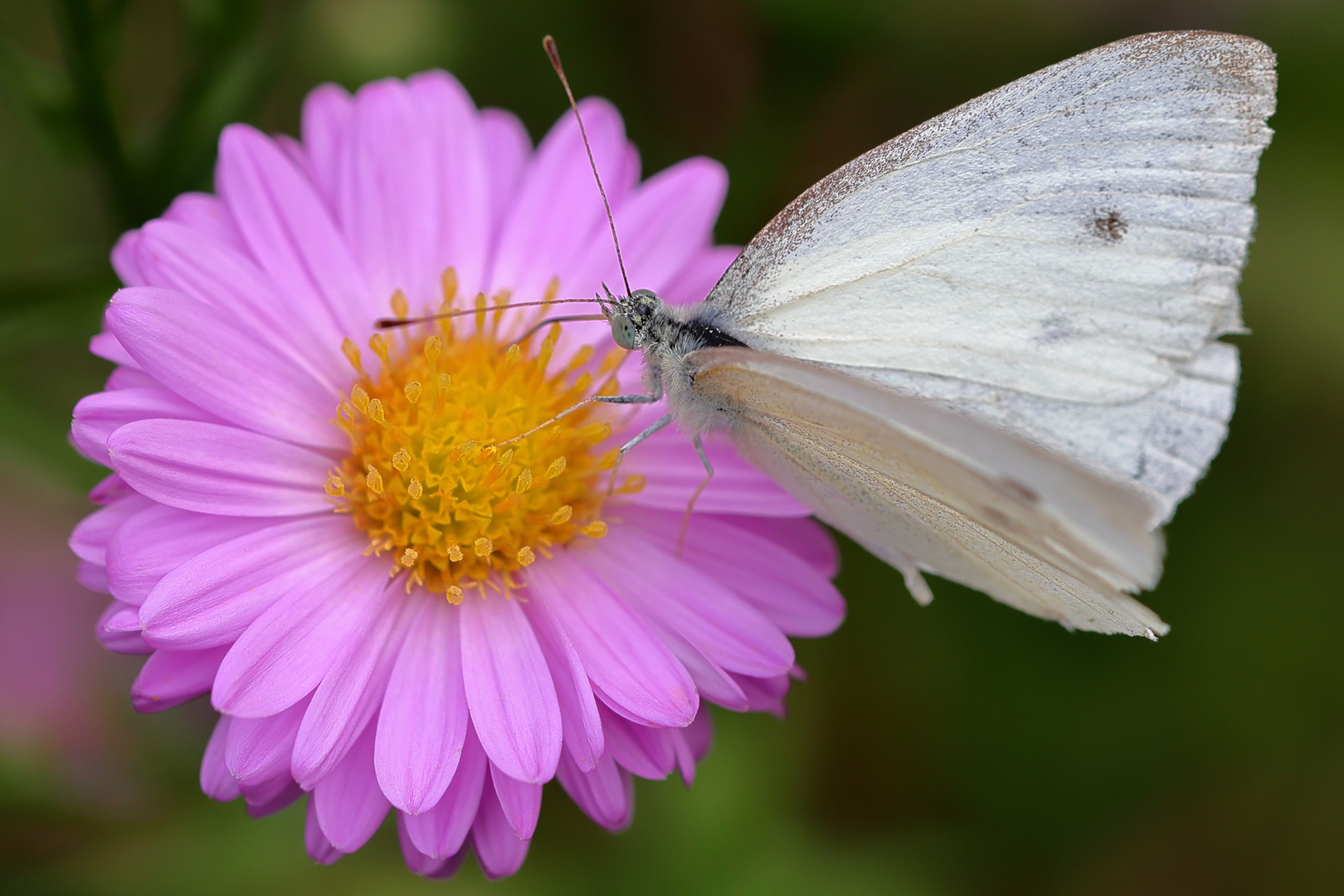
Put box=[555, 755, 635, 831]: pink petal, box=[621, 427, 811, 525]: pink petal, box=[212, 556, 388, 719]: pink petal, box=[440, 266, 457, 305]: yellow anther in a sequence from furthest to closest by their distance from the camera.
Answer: box=[440, 266, 457, 305]: yellow anther < box=[621, 427, 811, 525]: pink petal < box=[555, 755, 635, 831]: pink petal < box=[212, 556, 388, 719]: pink petal

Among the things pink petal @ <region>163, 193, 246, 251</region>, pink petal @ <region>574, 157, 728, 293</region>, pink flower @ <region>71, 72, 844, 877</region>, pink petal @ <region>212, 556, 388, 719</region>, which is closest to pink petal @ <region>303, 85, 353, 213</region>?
pink flower @ <region>71, 72, 844, 877</region>

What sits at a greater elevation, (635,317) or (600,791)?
(635,317)

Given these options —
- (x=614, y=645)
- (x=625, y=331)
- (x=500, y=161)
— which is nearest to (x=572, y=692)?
(x=614, y=645)

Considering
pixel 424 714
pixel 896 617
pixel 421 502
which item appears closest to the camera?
pixel 424 714

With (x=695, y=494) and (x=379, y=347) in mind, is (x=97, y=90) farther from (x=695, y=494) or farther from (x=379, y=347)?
(x=695, y=494)

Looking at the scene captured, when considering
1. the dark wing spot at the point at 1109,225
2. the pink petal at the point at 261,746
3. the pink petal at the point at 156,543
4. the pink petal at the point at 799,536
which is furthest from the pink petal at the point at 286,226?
the dark wing spot at the point at 1109,225

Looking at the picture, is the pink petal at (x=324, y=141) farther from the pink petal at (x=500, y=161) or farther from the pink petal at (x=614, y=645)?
the pink petal at (x=614, y=645)

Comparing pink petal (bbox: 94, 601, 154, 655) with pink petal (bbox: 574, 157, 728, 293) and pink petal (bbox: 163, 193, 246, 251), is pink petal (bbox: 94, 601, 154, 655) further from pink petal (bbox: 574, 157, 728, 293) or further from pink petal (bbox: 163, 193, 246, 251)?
pink petal (bbox: 574, 157, 728, 293)
